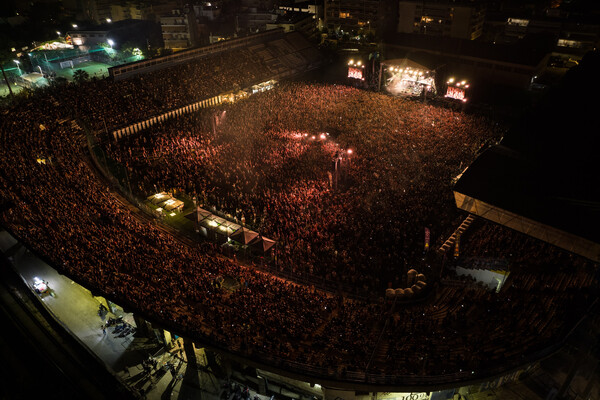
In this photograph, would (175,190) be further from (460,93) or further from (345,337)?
(460,93)

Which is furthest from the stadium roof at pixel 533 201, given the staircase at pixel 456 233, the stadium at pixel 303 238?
the staircase at pixel 456 233

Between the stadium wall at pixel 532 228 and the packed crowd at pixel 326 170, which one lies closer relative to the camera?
the stadium wall at pixel 532 228

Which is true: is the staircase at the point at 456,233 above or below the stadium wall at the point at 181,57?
below

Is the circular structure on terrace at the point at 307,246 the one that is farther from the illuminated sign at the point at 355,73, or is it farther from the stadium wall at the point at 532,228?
the illuminated sign at the point at 355,73

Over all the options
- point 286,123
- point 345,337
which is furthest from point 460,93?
point 345,337

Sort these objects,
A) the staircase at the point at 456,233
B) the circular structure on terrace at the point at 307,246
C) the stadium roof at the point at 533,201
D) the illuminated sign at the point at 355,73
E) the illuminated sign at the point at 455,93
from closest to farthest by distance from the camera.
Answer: the circular structure on terrace at the point at 307,246, the stadium roof at the point at 533,201, the staircase at the point at 456,233, the illuminated sign at the point at 455,93, the illuminated sign at the point at 355,73

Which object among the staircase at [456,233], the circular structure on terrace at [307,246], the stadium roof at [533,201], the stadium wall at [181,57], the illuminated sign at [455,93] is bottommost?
the staircase at [456,233]

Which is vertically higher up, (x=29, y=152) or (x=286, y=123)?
(x=29, y=152)
